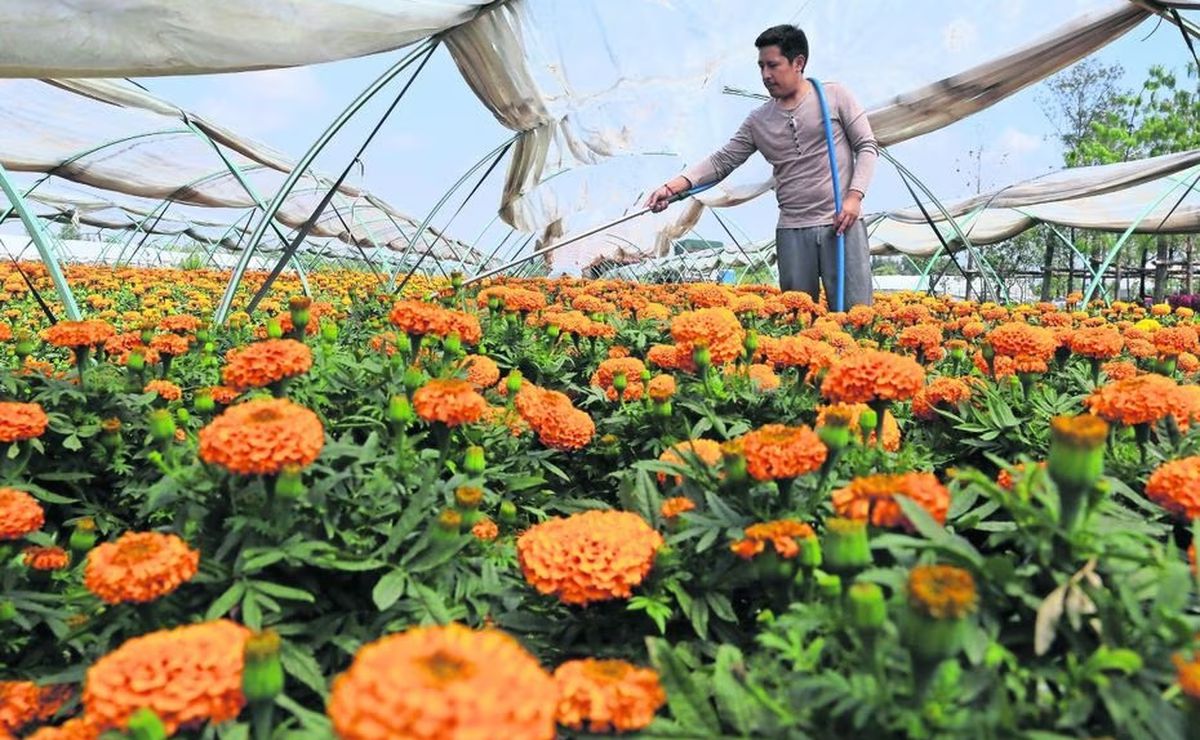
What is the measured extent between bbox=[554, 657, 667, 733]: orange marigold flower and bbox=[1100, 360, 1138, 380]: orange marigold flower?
179 cm

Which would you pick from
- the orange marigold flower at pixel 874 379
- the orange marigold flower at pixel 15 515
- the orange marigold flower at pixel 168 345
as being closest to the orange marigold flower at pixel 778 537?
the orange marigold flower at pixel 874 379

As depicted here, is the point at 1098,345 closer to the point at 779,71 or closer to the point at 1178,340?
the point at 1178,340

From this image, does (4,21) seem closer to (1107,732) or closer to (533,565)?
(533,565)

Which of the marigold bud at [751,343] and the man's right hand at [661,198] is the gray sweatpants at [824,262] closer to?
the man's right hand at [661,198]

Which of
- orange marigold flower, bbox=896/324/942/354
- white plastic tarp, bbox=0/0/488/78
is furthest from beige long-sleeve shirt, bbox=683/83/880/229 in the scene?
white plastic tarp, bbox=0/0/488/78

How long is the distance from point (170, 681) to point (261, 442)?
30cm

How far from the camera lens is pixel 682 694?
2.59 ft

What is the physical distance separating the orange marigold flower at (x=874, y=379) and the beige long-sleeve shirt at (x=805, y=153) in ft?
7.46

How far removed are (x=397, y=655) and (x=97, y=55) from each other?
2.46m

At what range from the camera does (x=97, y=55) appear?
7.66ft

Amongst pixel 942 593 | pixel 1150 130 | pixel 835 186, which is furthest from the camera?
pixel 1150 130

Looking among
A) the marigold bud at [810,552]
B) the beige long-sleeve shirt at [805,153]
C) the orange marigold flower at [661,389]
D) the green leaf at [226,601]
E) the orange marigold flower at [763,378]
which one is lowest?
the green leaf at [226,601]

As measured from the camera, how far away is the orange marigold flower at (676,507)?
1136 millimetres

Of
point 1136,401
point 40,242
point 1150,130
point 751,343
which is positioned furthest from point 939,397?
point 1150,130
